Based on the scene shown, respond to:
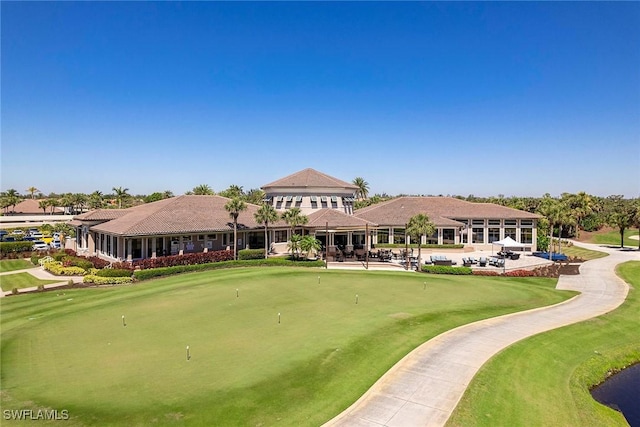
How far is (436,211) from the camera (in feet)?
212

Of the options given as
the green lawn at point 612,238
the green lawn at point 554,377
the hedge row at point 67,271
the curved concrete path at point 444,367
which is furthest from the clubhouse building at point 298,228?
the green lawn at point 554,377

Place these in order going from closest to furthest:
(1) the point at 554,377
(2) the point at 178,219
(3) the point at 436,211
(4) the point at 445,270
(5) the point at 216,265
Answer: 1. (1) the point at 554,377
2. (4) the point at 445,270
3. (5) the point at 216,265
4. (2) the point at 178,219
5. (3) the point at 436,211

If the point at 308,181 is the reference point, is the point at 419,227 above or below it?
below

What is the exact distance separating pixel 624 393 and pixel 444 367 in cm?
890

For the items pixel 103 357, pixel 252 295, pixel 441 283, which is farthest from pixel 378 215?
pixel 103 357

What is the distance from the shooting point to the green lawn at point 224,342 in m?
14.3

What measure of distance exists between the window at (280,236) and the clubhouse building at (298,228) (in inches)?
5.5

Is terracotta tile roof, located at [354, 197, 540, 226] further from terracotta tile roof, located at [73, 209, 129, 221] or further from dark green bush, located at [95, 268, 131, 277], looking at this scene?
dark green bush, located at [95, 268, 131, 277]

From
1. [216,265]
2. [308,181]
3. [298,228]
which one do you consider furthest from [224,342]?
[308,181]

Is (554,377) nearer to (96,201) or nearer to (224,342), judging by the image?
(224,342)

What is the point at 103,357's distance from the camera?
18.4m

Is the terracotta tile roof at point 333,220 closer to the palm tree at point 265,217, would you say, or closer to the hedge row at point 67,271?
the palm tree at point 265,217

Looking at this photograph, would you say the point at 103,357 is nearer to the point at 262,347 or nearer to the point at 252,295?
the point at 262,347

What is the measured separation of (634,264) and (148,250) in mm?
54724
